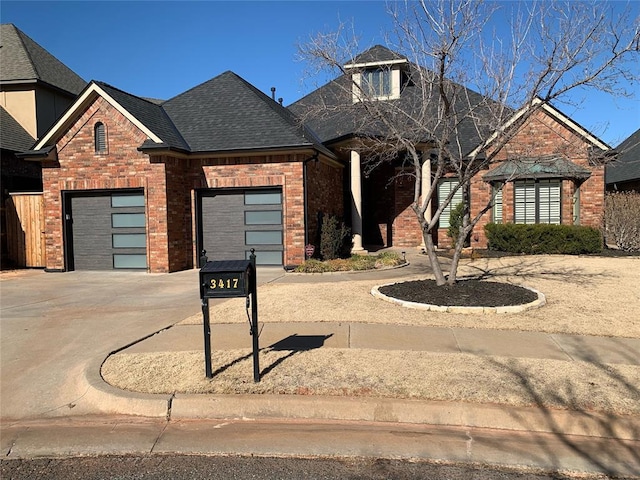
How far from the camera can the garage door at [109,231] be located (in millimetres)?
13938

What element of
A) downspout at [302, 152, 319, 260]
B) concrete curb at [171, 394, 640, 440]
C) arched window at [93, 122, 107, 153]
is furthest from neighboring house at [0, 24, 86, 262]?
concrete curb at [171, 394, 640, 440]

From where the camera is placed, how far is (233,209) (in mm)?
14297

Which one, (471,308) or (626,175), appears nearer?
(471,308)

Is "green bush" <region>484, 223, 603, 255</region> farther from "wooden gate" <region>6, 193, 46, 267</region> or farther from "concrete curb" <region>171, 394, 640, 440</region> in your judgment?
"wooden gate" <region>6, 193, 46, 267</region>

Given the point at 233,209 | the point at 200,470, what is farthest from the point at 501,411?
the point at 233,209

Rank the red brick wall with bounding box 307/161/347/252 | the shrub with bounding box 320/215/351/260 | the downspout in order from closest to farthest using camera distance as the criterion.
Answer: the downspout
the red brick wall with bounding box 307/161/347/252
the shrub with bounding box 320/215/351/260

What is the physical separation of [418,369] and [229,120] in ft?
39.4

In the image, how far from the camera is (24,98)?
63.1 feet

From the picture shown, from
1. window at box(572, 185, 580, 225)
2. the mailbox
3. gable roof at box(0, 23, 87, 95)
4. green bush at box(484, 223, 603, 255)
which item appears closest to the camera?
the mailbox

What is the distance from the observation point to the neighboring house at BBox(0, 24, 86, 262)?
16328mm

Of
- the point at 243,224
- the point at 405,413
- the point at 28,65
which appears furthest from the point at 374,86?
the point at 405,413

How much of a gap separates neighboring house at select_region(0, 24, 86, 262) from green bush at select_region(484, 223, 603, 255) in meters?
16.7

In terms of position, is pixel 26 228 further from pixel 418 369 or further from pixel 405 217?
pixel 418 369

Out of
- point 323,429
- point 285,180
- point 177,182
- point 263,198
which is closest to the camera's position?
point 323,429
